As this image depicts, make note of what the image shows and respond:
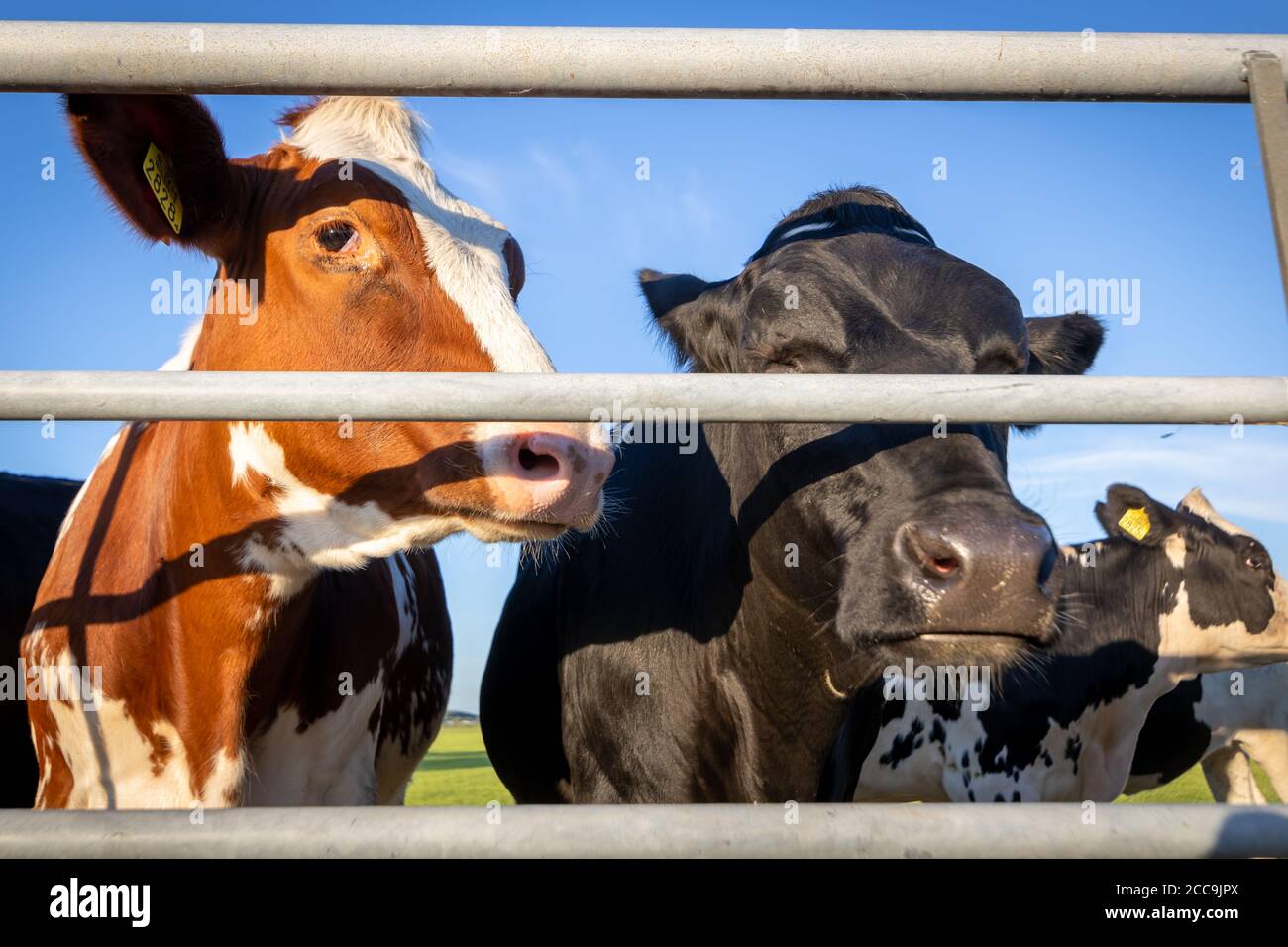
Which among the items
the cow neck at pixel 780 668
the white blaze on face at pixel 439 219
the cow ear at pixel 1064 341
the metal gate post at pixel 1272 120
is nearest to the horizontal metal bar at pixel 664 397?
the metal gate post at pixel 1272 120

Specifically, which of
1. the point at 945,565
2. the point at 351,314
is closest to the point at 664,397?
the point at 945,565

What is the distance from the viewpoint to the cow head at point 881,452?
1993mm

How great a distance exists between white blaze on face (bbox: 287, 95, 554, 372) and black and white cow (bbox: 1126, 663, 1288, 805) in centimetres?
729

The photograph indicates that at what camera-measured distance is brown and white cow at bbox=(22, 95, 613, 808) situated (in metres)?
2.37

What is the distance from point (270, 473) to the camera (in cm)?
255

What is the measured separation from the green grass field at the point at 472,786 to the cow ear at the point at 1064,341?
3.76 m

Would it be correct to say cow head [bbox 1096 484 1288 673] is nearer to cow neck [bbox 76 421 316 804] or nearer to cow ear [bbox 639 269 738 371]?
cow ear [bbox 639 269 738 371]

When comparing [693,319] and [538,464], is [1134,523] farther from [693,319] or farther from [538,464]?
[538,464]

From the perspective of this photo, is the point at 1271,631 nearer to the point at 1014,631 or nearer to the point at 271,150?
the point at 1014,631

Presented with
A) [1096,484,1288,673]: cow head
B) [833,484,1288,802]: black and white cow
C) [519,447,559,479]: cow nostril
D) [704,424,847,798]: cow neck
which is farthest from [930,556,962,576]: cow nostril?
[1096,484,1288,673]: cow head

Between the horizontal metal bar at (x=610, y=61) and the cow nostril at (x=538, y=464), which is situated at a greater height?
the horizontal metal bar at (x=610, y=61)

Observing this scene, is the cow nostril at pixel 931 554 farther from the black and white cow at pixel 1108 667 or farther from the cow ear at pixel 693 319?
the black and white cow at pixel 1108 667
